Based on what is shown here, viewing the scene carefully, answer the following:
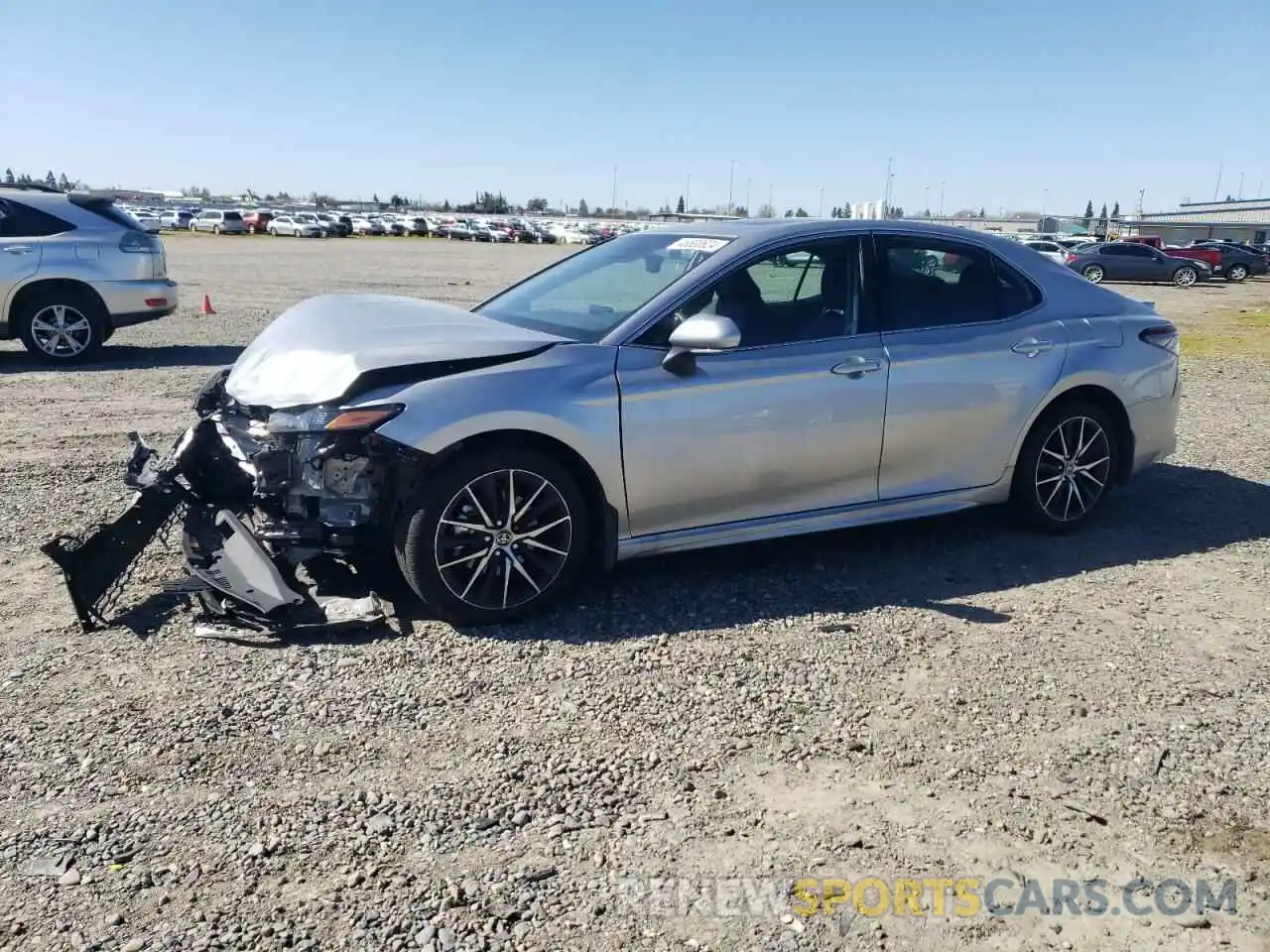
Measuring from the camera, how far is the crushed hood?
13.9 ft

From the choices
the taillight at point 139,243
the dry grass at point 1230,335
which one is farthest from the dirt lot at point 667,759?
the dry grass at point 1230,335

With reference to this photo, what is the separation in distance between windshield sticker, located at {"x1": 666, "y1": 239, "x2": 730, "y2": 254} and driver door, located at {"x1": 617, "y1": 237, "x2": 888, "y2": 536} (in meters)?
0.22

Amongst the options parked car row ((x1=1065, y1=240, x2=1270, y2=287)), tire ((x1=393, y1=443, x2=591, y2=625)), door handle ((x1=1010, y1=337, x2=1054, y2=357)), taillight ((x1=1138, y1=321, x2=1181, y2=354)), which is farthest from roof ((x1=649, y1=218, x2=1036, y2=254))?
parked car row ((x1=1065, y1=240, x2=1270, y2=287))

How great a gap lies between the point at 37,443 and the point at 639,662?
5424 mm

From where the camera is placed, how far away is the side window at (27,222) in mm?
10438

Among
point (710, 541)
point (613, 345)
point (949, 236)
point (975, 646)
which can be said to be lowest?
point (975, 646)

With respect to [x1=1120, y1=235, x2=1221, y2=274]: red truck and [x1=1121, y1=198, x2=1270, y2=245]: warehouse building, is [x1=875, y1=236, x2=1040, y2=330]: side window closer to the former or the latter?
[x1=1120, y1=235, x2=1221, y2=274]: red truck

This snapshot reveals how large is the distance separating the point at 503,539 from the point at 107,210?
29.7 ft

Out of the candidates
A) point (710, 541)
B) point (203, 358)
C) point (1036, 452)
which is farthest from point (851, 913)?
point (203, 358)

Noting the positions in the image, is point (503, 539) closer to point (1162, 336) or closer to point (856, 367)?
point (856, 367)

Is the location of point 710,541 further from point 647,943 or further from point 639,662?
point 647,943

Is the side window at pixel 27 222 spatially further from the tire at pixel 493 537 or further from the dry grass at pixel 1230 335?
→ the dry grass at pixel 1230 335

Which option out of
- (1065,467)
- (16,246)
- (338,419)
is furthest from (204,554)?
(16,246)

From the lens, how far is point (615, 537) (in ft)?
14.8
